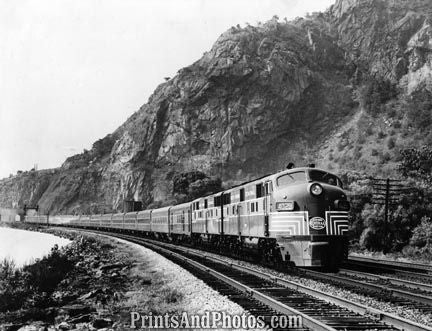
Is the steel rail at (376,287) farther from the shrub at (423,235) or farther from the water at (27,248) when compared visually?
the water at (27,248)

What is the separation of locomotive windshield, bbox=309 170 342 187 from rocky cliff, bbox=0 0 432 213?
7818 centimetres

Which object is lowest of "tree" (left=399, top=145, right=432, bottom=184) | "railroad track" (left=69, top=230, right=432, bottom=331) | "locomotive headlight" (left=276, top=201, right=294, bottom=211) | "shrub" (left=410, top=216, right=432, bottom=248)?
"railroad track" (left=69, top=230, right=432, bottom=331)

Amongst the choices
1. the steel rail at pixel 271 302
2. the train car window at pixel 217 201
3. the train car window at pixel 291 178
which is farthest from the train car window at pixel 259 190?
the train car window at pixel 217 201

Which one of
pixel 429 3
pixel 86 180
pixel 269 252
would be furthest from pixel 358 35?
pixel 269 252

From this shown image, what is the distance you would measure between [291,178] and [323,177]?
124 cm

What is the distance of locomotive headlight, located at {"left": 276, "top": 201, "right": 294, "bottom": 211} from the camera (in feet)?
57.9

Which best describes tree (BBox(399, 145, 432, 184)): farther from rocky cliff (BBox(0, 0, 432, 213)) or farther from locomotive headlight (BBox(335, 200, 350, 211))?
rocky cliff (BBox(0, 0, 432, 213))

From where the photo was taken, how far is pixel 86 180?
14388 cm

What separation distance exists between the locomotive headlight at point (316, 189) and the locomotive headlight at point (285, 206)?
823 millimetres

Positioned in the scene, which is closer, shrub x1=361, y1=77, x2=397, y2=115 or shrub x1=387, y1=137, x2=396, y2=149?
shrub x1=387, y1=137, x2=396, y2=149

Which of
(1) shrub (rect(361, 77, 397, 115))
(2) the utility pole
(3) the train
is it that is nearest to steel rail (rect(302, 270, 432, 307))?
(3) the train

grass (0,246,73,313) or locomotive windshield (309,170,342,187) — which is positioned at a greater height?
locomotive windshield (309,170,342,187)

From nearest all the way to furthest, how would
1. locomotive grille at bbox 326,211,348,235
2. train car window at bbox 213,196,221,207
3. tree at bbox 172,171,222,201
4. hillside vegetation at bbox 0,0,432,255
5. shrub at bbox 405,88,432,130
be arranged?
locomotive grille at bbox 326,211,348,235 → train car window at bbox 213,196,221,207 → shrub at bbox 405,88,432,130 → tree at bbox 172,171,222,201 → hillside vegetation at bbox 0,0,432,255

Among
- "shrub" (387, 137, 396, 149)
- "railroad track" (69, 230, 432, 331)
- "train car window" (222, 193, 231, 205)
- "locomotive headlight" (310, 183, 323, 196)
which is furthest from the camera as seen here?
"shrub" (387, 137, 396, 149)
